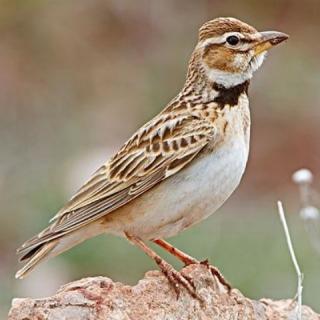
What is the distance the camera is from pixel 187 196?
7.96 metres

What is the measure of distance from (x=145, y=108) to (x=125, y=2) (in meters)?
3.69

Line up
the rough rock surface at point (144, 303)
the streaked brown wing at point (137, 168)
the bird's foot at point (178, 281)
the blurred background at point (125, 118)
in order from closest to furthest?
the rough rock surface at point (144, 303) → the bird's foot at point (178, 281) → the streaked brown wing at point (137, 168) → the blurred background at point (125, 118)

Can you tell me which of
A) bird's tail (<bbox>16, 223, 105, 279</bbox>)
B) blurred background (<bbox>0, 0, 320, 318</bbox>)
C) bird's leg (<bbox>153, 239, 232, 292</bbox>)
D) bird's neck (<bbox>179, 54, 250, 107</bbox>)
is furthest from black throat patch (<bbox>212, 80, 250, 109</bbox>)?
blurred background (<bbox>0, 0, 320, 318</bbox>)

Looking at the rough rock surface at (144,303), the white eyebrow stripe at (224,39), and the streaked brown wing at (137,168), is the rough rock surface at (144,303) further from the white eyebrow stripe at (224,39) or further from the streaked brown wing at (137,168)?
the white eyebrow stripe at (224,39)

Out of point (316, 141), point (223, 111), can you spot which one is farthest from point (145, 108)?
point (223, 111)

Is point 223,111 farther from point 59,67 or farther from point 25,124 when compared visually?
point 59,67

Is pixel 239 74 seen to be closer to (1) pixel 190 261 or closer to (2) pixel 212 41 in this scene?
(2) pixel 212 41

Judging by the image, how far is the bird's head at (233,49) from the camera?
8367 millimetres

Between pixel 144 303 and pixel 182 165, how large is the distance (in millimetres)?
959

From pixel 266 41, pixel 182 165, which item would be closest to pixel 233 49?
pixel 266 41

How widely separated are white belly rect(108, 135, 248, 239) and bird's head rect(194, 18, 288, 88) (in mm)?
442

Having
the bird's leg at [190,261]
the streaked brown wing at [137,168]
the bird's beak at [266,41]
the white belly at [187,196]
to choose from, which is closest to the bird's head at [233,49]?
the bird's beak at [266,41]

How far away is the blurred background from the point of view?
39.2ft

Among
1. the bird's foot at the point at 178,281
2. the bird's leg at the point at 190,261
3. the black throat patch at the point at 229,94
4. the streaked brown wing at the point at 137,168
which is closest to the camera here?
the bird's foot at the point at 178,281
